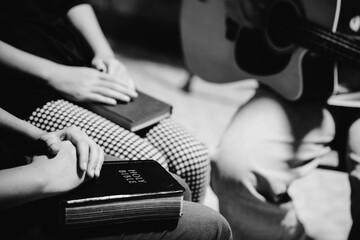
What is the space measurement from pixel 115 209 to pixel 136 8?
2.84m

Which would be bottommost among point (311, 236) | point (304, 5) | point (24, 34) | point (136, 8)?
point (311, 236)

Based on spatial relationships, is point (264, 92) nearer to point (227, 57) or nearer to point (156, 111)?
point (227, 57)

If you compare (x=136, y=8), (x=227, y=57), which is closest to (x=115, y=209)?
(x=227, y=57)

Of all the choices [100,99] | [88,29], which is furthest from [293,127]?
[88,29]

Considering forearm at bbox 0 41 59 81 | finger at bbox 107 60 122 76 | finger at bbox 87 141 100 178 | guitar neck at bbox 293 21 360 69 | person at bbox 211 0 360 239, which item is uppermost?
guitar neck at bbox 293 21 360 69

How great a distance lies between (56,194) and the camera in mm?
623

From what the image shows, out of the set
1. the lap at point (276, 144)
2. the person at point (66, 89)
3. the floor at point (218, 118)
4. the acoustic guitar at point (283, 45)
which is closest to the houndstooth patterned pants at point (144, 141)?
the person at point (66, 89)

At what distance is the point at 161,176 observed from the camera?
0.72 m

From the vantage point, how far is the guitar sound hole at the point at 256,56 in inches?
52.0

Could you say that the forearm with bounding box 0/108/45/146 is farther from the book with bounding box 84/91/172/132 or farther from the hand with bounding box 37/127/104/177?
the book with bounding box 84/91/172/132

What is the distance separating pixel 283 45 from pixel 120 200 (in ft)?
2.93

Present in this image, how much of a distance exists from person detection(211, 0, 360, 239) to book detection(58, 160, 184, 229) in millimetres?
482

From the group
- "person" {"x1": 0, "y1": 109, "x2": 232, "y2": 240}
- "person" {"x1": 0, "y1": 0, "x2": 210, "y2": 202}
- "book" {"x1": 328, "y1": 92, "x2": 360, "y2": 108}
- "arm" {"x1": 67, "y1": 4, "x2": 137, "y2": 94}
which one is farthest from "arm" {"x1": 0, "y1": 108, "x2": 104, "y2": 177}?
"book" {"x1": 328, "y1": 92, "x2": 360, "y2": 108}

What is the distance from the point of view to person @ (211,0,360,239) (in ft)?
3.76
